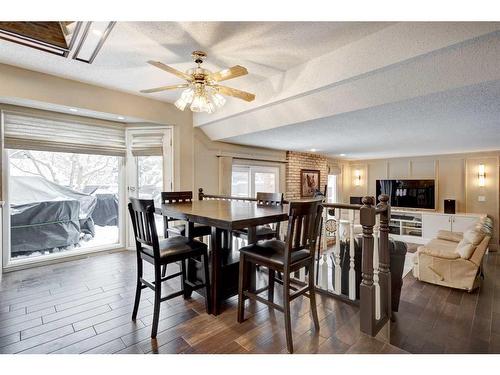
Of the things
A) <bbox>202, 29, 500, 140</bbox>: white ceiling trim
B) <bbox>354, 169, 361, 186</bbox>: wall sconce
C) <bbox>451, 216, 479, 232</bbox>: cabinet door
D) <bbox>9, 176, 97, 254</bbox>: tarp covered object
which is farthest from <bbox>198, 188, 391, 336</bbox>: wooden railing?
<bbox>354, 169, 361, 186</bbox>: wall sconce

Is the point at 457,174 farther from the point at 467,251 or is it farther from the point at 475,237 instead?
the point at 467,251

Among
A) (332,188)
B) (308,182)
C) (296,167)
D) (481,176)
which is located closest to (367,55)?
(296,167)

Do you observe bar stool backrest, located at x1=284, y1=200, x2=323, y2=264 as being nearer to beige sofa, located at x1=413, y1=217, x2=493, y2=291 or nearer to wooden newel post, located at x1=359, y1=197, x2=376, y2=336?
wooden newel post, located at x1=359, y1=197, x2=376, y2=336

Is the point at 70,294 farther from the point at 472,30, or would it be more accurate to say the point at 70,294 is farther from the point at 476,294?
the point at 476,294

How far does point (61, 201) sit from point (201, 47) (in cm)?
313

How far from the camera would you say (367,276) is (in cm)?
180

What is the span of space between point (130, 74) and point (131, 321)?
8.73ft

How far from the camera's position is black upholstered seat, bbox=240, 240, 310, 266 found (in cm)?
175

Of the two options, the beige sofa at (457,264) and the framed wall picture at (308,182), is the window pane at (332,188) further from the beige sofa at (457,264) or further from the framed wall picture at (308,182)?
the beige sofa at (457,264)

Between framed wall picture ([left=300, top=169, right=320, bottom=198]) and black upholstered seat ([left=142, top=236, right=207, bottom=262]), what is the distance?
15.5 ft

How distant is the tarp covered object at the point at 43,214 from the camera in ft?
11.1

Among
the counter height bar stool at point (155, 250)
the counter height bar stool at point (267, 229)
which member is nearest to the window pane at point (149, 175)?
the counter height bar stool at point (267, 229)

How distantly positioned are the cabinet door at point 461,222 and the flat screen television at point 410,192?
0.85 m
